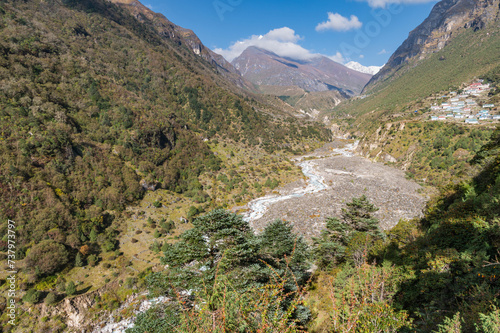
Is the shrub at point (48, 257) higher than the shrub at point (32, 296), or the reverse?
the shrub at point (48, 257)

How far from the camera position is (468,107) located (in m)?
79.6

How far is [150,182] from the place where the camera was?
4288 cm

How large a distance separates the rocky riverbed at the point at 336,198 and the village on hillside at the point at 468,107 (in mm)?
31230

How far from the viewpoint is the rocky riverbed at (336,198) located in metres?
35.6

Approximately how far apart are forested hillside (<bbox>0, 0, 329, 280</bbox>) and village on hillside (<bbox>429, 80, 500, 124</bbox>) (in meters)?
64.9

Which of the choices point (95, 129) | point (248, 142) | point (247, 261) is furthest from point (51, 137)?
point (248, 142)

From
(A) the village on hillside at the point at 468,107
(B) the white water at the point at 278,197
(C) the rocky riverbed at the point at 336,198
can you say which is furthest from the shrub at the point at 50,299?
(A) the village on hillside at the point at 468,107

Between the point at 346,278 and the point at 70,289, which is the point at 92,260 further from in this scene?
the point at 346,278

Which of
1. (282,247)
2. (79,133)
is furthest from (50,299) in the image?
(79,133)

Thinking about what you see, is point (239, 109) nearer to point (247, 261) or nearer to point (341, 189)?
point (341, 189)

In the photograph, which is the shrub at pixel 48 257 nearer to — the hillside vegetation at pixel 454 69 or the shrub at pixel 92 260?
the shrub at pixel 92 260

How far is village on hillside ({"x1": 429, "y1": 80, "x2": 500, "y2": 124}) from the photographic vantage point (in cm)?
6563

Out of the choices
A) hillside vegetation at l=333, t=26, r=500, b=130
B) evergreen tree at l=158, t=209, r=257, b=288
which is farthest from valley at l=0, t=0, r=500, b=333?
hillside vegetation at l=333, t=26, r=500, b=130

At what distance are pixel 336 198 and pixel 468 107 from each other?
82.5 m
